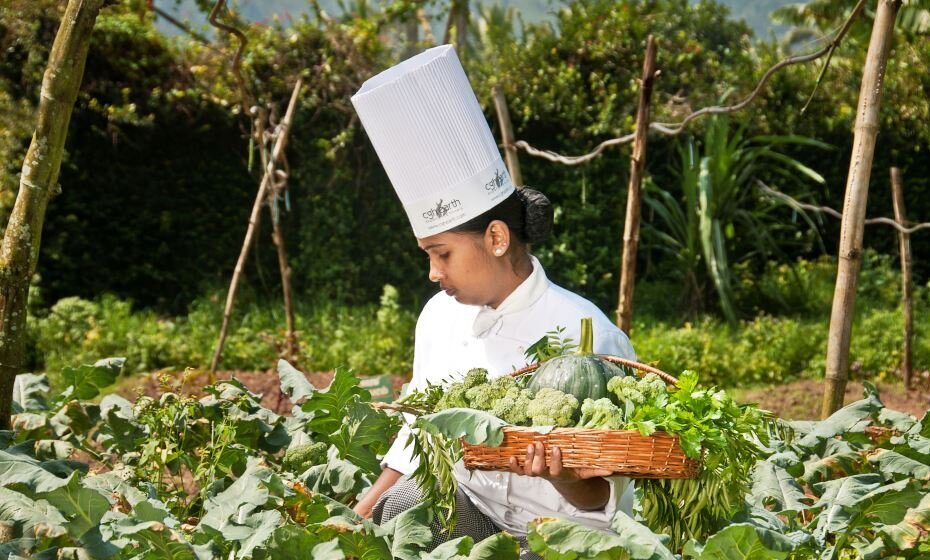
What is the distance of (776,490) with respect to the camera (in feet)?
10.7

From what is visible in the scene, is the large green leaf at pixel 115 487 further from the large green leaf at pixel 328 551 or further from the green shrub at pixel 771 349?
the green shrub at pixel 771 349

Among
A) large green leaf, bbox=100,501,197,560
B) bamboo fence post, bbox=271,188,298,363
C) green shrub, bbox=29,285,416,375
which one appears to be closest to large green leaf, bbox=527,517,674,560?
large green leaf, bbox=100,501,197,560

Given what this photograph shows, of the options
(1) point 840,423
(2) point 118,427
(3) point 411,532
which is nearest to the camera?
(3) point 411,532

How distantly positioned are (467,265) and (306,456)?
876 mm

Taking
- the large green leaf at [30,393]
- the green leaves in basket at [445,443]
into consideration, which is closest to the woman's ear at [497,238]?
the green leaves in basket at [445,443]

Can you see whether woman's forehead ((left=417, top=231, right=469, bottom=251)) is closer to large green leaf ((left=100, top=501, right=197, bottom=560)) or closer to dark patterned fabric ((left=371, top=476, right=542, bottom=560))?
dark patterned fabric ((left=371, top=476, right=542, bottom=560))

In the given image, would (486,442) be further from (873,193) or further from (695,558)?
(873,193)

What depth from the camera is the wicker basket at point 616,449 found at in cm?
233

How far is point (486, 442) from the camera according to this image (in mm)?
2379

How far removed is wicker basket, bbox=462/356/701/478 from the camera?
7.65 feet

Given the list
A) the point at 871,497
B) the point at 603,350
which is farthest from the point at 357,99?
the point at 871,497

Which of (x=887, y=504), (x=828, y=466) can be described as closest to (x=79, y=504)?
(x=887, y=504)

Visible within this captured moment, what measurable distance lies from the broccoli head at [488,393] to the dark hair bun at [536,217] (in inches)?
22.5

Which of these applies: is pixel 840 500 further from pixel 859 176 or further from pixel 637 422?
pixel 859 176
